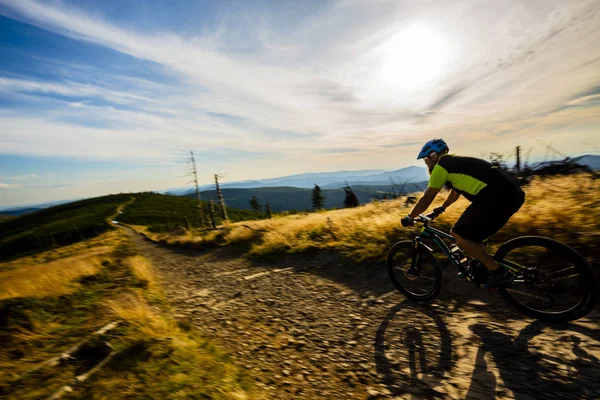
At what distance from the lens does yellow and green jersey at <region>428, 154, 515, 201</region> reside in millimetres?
4281

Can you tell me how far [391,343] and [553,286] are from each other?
2583 mm

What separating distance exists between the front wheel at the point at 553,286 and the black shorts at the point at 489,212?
41 cm

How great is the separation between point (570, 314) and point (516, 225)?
2996 mm

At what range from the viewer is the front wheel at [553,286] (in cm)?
373

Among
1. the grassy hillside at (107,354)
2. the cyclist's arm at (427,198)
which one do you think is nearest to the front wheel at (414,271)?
the cyclist's arm at (427,198)

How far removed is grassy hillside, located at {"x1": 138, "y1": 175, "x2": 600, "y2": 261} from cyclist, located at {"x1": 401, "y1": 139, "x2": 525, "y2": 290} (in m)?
2.10

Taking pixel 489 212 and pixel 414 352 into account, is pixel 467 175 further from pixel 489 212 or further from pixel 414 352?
pixel 414 352

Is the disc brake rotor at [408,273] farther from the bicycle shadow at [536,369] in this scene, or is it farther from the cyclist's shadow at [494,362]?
the bicycle shadow at [536,369]

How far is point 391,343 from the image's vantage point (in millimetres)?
4141

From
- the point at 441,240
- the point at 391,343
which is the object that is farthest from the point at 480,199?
the point at 391,343

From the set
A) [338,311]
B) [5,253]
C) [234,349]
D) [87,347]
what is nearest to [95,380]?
[87,347]

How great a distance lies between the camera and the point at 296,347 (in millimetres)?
4379

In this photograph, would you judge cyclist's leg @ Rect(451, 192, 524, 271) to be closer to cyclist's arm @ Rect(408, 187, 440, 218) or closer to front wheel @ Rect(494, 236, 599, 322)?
front wheel @ Rect(494, 236, 599, 322)

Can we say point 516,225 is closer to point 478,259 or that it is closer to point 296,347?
point 478,259
